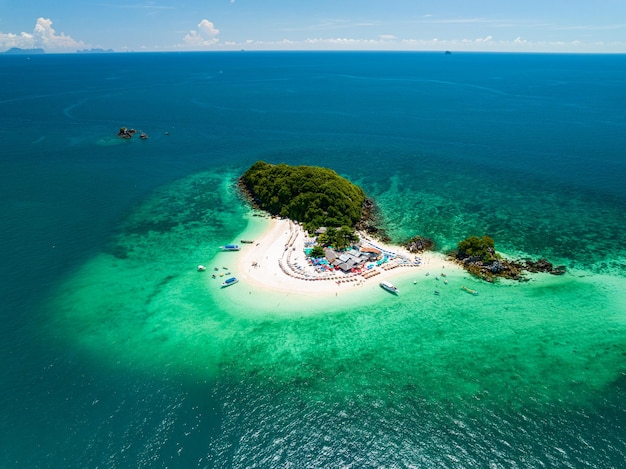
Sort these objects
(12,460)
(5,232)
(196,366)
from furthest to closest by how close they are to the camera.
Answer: (5,232) < (196,366) < (12,460)

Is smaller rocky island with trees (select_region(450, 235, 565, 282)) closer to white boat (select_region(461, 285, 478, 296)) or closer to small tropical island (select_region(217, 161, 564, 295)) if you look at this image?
small tropical island (select_region(217, 161, 564, 295))

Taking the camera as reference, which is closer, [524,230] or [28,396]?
[28,396]

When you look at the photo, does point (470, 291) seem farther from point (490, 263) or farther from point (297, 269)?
point (297, 269)

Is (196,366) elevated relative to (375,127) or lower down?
lower down

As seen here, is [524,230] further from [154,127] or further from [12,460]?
[154,127]

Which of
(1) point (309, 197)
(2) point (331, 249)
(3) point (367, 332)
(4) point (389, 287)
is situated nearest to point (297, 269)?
(2) point (331, 249)

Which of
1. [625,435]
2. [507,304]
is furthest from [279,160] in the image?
[625,435]

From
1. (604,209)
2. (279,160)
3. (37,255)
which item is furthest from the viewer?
(279,160)
